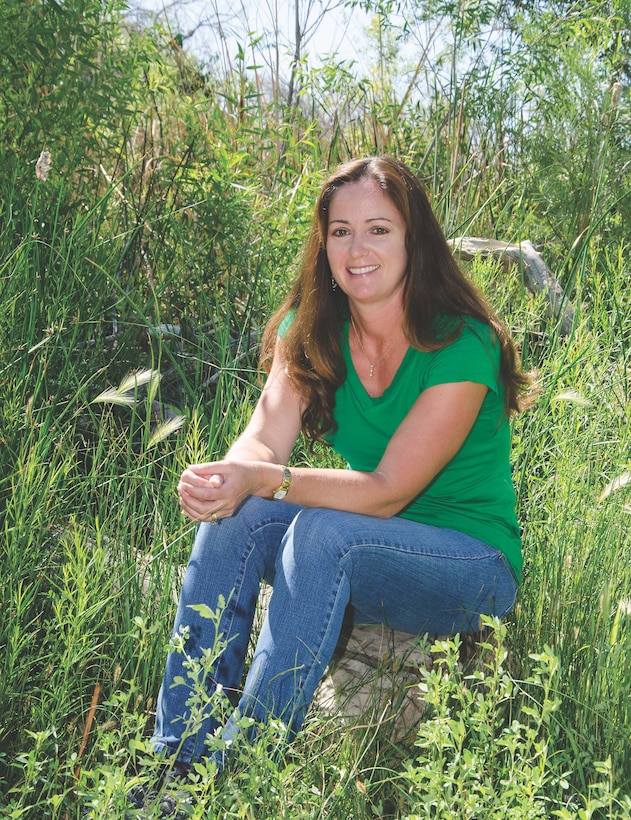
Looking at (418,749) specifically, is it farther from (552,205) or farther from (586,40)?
(586,40)

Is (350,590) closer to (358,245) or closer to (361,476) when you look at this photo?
(361,476)

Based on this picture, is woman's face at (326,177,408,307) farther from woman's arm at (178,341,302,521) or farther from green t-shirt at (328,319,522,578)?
woman's arm at (178,341,302,521)

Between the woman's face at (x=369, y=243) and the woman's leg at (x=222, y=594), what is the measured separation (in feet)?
1.84

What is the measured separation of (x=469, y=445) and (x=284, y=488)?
486 mm

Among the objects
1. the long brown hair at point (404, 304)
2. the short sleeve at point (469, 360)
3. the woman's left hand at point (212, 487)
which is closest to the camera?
the woman's left hand at point (212, 487)

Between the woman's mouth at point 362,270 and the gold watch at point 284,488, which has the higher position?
the woman's mouth at point 362,270

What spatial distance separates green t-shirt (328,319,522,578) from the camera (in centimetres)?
209

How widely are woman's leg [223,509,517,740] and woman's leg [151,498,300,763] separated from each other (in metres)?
0.12

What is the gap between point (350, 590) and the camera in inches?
76.4

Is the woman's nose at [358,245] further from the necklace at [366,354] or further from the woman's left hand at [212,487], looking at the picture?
the woman's left hand at [212,487]

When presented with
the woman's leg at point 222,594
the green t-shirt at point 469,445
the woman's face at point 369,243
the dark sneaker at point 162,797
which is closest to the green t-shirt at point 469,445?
the green t-shirt at point 469,445

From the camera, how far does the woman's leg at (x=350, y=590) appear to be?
5.93 feet

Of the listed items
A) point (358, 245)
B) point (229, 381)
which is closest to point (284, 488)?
point (358, 245)

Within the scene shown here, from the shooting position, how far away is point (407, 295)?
2.22 metres
